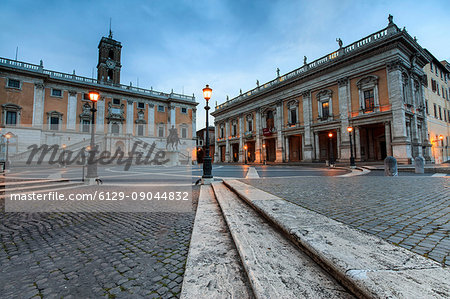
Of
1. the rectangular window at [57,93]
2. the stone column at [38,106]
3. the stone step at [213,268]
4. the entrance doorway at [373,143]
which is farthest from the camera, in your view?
the rectangular window at [57,93]

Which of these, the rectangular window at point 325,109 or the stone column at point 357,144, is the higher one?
the rectangular window at point 325,109

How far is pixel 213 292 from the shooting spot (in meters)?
1.53

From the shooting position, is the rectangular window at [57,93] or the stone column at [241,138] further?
the stone column at [241,138]

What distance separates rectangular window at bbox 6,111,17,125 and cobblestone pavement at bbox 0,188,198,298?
37.2 metres

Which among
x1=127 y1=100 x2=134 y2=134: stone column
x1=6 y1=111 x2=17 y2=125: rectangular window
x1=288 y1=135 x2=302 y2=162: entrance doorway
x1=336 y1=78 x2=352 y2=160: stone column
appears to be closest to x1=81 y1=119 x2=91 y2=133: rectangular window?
x1=127 y1=100 x2=134 y2=134: stone column

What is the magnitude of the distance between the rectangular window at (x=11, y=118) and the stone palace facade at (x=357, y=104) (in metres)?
37.3

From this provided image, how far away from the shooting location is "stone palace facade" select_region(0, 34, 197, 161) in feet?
95.1

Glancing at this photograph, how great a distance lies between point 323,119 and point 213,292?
26.9 metres

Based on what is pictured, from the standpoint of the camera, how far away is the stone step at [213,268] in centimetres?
153

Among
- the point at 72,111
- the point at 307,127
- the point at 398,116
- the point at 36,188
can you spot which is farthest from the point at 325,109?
the point at 72,111

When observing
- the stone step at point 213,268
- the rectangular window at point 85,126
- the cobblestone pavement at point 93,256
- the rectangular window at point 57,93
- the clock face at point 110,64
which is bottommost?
the cobblestone pavement at point 93,256

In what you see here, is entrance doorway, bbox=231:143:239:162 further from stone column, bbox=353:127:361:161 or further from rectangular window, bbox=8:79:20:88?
rectangular window, bbox=8:79:20:88

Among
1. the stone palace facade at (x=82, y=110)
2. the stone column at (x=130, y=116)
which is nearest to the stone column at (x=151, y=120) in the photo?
the stone palace facade at (x=82, y=110)

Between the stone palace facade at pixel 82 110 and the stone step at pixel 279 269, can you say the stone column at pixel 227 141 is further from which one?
the stone step at pixel 279 269
